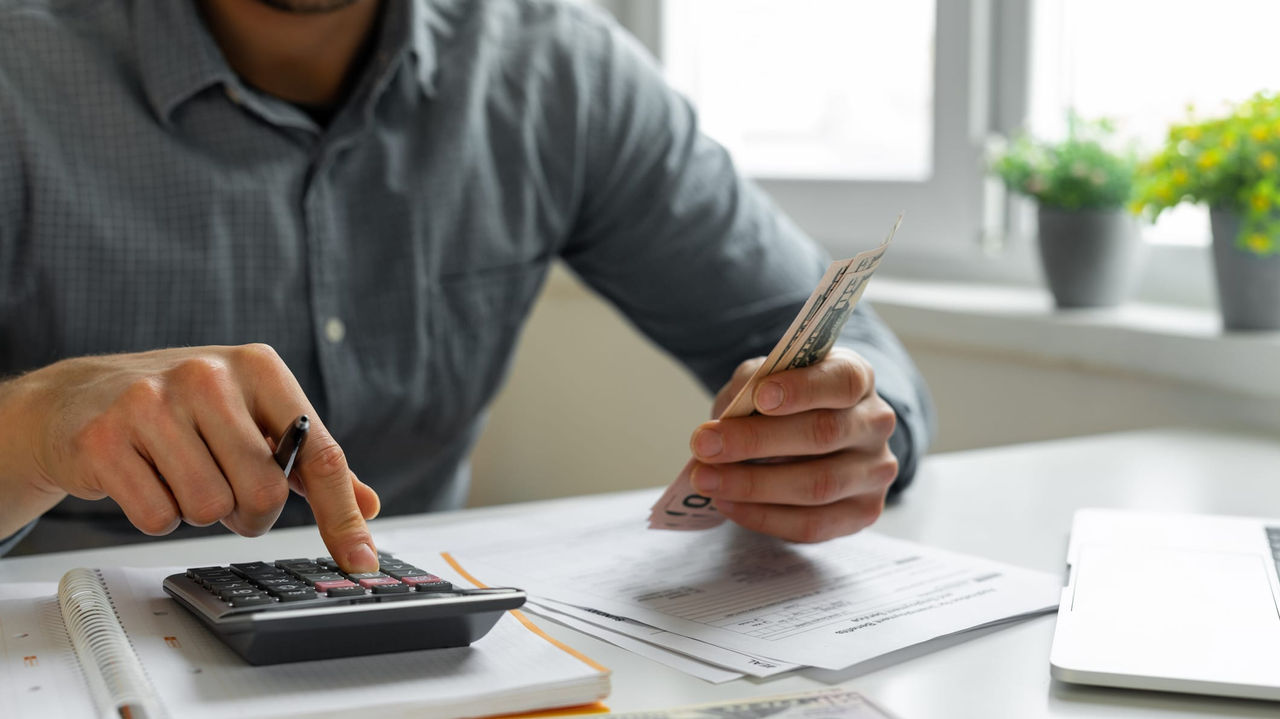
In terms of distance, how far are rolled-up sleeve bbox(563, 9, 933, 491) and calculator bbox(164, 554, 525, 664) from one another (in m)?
0.71

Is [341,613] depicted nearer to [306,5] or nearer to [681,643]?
[681,643]

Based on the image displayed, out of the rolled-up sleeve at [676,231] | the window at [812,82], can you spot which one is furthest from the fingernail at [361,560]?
the window at [812,82]

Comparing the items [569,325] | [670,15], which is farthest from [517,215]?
[670,15]

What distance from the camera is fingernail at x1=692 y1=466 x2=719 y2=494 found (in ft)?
2.54

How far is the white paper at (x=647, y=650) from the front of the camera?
58 cm

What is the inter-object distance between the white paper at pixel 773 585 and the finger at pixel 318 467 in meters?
0.14

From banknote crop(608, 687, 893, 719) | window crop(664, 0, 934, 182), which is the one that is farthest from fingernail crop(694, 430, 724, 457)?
window crop(664, 0, 934, 182)

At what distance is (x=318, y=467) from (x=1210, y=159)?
3.45 ft

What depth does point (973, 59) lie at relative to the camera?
1.82 m

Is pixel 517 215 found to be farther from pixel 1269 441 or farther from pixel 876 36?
pixel 876 36

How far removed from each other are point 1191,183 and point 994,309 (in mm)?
310

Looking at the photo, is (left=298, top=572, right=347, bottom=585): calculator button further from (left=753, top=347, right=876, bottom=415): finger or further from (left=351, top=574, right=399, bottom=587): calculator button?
(left=753, top=347, right=876, bottom=415): finger

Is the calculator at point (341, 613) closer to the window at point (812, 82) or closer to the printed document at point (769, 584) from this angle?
the printed document at point (769, 584)

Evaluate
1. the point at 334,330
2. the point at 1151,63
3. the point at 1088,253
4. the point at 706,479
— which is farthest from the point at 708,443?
the point at 1151,63
